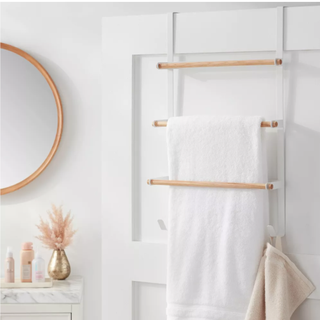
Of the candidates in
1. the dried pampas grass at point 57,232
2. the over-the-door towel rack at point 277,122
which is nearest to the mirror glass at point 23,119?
the dried pampas grass at point 57,232

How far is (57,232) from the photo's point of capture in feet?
6.02

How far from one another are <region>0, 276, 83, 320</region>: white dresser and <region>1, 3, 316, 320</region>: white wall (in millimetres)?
179

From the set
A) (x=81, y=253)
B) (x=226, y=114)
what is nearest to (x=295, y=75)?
(x=226, y=114)

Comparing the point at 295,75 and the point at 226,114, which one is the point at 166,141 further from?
the point at 295,75

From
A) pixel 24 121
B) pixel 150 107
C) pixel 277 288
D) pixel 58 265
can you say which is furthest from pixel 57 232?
pixel 277 288

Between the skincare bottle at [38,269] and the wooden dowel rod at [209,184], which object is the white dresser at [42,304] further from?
the wooden dowel rod at [209,184]

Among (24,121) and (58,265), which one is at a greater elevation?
(24,121)

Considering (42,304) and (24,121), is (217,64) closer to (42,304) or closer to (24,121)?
(24,121)

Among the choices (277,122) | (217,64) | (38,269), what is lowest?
(38,269)

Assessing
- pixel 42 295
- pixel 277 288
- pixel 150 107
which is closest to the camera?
pixel 277 288

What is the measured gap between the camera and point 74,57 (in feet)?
6.28

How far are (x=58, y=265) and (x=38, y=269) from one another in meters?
0.08

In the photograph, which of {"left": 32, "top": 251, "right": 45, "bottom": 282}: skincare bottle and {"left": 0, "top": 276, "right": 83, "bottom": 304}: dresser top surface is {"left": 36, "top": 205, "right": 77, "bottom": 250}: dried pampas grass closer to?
{"left": 32, "top": 251, "right": 45, "bottom": 282}: skincare bottle

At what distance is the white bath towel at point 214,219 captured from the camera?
135 centimetres
